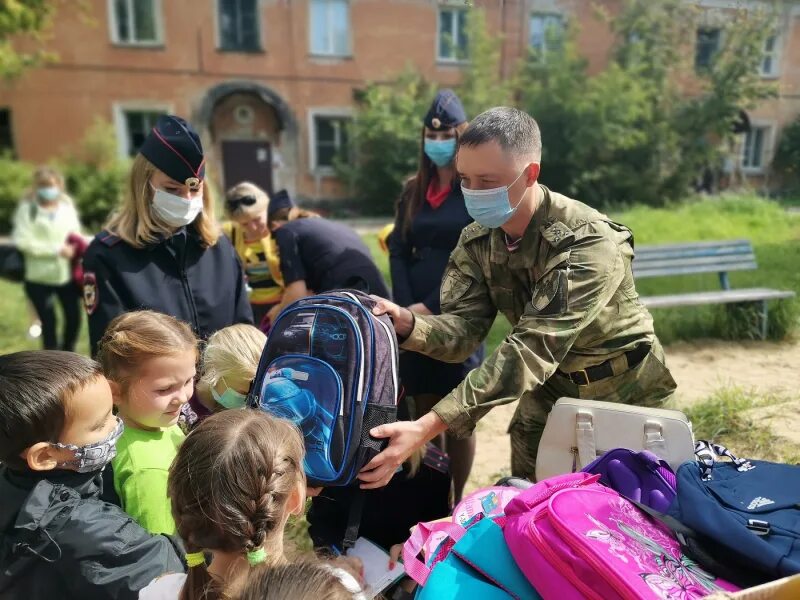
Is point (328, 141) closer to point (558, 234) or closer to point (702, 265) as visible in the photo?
point (702, 265)

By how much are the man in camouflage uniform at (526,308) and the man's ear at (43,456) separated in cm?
74

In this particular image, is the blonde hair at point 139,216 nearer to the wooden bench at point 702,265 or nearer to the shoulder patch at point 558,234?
the shoulder patch at point 558,234

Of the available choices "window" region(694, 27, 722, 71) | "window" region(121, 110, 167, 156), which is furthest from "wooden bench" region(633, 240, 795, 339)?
"window" region(121, 110, 167, 156)

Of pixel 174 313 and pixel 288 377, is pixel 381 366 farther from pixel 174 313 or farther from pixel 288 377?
pixel 174 313

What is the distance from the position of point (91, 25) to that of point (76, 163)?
11.5ft

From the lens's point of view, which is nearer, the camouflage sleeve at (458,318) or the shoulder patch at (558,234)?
the shoulder patch at (558,234)

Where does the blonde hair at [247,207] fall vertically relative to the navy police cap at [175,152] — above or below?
below

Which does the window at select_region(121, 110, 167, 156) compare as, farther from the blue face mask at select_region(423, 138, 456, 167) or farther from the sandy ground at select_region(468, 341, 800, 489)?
the blue face mask at select_region(423, 138, 456, 167)

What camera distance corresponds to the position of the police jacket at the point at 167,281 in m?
2.45

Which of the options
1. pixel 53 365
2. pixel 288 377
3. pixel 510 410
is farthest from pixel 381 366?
pixel 510 410

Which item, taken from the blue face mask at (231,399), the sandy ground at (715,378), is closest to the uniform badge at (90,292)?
the blue face mask at (231,399)

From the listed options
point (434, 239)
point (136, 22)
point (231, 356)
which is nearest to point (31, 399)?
point (231, 356)

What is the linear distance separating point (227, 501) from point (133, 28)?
60.6ft

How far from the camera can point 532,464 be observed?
7.64ft
